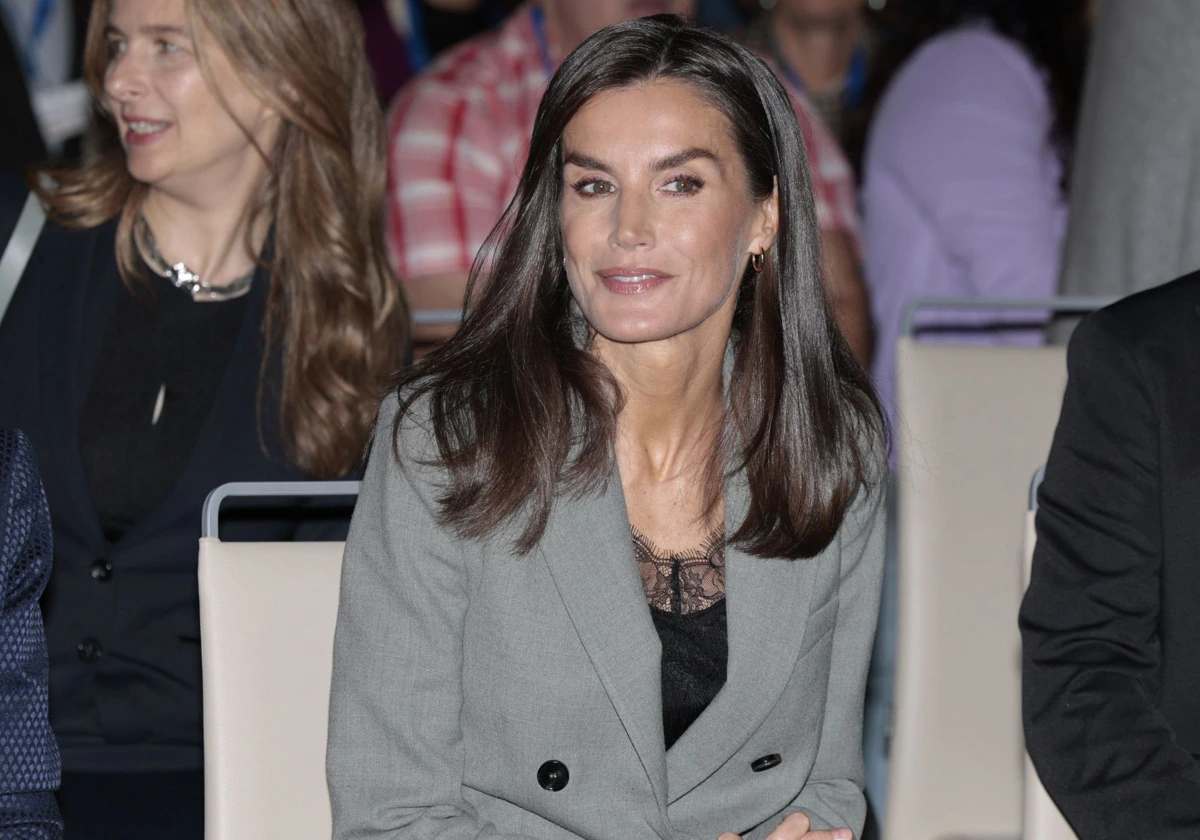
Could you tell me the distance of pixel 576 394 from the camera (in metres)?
2.17

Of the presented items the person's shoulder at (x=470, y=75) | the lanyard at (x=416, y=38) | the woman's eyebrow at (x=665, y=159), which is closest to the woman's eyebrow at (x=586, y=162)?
the woman's eyebrow at (x=665, y=159)

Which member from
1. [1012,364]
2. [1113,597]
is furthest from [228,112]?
[1113,597]

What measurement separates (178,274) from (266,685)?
1.03 meters

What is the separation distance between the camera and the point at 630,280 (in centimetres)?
212

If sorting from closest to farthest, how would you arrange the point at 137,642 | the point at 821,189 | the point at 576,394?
1. the point at 576,394
2. the point at 137,642
3. the point at 821,189

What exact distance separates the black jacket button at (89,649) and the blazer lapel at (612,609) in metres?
0.97

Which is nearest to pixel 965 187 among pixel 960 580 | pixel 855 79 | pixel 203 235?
pixel 855 79

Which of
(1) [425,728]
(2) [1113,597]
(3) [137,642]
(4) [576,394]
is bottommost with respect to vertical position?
(3) [137,642]

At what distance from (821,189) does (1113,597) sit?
7.86 ft

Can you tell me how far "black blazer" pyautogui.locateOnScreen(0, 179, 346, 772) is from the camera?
2.62 metres

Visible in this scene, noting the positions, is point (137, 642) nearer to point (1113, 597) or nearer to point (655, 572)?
point (655, 572)

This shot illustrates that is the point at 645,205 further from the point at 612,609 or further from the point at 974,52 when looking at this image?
the point at 974,52

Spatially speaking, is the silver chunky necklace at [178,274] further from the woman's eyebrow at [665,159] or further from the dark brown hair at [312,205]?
the woman's eyebrow at [665,159]

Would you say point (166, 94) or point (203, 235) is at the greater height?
point (166, 94)
